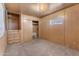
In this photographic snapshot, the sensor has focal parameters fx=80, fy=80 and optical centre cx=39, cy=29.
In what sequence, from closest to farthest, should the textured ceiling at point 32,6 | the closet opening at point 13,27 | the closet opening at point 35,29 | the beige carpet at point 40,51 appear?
the beige carpet at point 40,51, the textured ceiling at point 32,6, the closet opening at point 13,27, the closet opening at point 35,29

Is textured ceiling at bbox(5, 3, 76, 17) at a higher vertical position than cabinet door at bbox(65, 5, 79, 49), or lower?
higher

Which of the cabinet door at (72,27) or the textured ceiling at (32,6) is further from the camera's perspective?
the cabinet door at (72,27)

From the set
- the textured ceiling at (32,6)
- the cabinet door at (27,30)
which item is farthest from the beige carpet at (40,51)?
the textured ceiling at (32,6)

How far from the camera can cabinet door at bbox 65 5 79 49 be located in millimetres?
3496

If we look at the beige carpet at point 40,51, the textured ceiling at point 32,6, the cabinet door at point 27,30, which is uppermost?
the textured ceiling at point 32,6

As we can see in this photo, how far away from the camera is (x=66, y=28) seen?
407 centimetres

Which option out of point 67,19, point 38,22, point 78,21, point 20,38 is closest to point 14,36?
point 20,38

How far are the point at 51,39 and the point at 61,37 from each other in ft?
3.62

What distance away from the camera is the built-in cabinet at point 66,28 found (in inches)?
140

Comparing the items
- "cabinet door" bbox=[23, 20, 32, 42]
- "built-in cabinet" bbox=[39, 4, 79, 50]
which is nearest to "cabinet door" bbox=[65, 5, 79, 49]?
"built-in cabinet" bbox=[39, 4, 79, 50]

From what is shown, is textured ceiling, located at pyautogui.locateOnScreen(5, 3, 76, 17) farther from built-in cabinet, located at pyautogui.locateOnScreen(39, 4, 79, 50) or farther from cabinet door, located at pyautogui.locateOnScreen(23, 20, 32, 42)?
cabinet door, located at pyautogui.locateOnScreen(23, 20, 32, 42)

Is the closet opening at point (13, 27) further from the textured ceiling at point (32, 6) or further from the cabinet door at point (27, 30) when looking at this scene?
the textured ceiling at point (32, 6)

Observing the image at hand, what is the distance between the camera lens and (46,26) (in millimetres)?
6113

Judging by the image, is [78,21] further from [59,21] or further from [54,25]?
[54,25]
